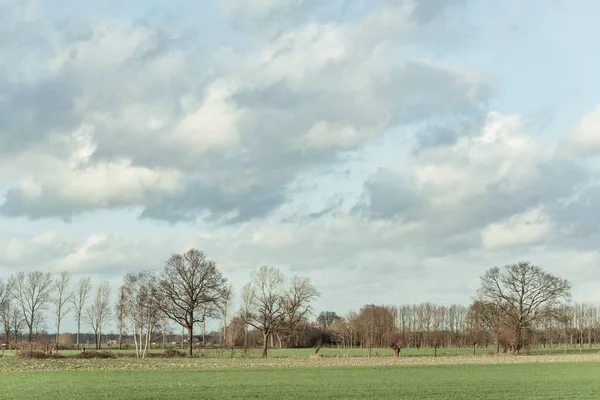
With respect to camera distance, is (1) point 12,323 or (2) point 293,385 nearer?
(2) point 293,385

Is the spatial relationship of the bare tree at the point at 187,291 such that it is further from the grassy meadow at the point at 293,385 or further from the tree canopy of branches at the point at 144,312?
the grassy meadow at the point at 293,385

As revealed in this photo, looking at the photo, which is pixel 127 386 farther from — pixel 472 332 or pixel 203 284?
pixel 472 332

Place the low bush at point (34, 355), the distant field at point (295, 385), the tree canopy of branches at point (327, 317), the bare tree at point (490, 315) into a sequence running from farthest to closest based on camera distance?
the tree canopy of branches at point (327, 317)
the bare tree at point (490, 315)
the low bush at point (34, 355)
the distant field at point (295, 385)

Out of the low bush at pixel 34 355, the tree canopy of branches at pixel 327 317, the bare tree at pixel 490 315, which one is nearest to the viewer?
the low bush at pixel 34 355

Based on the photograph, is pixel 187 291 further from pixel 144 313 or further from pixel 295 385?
pixel 295 385

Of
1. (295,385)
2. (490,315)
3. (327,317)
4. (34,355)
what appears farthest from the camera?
(327,317)

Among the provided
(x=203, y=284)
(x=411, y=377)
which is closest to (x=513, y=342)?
(x=203, y=284)

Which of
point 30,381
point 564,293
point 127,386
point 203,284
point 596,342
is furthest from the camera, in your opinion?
point 596,342

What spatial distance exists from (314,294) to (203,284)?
16438 mm

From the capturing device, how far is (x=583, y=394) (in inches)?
1182

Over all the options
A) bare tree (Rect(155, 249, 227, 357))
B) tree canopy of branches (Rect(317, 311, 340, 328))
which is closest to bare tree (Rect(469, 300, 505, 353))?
bare tree (Rect(155, 249, 227, 357))

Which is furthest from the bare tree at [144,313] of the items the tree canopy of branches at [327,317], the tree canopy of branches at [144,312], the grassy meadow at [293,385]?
the tree canopy of branches at [327,317]

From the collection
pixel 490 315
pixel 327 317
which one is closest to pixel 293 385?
pixel 490 315

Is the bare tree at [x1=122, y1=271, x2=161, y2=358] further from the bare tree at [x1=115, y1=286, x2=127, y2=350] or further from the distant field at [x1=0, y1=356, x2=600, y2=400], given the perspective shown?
the distant field at [x1=0, y1=356, x2=600, y2=400]
